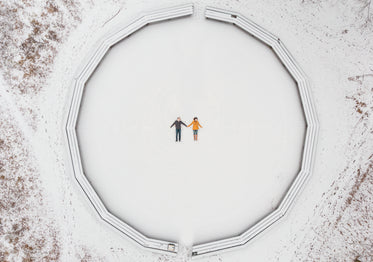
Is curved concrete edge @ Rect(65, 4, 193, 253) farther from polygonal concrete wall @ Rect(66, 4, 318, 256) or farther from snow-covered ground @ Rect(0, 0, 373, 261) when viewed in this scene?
snow-covered ground @ Rect(0, 0, 373, 261)

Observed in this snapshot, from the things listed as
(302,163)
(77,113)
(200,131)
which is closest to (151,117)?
(200,131)

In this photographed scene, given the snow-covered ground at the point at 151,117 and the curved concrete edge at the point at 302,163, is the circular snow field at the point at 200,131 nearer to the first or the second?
the curved concrete edge at the point at 302,163

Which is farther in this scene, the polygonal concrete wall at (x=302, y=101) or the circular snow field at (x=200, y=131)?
the circular snow field at (x=200, y=131)

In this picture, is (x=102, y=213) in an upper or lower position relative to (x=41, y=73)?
lower

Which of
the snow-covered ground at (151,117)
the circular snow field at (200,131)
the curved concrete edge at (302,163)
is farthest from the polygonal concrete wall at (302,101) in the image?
the snow-covered ground at (151,117)

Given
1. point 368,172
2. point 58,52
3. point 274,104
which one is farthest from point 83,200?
point 368,172

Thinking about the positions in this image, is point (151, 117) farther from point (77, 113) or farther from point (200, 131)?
point (77, 113)

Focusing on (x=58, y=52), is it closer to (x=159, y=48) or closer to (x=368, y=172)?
(x=159, y=48)
